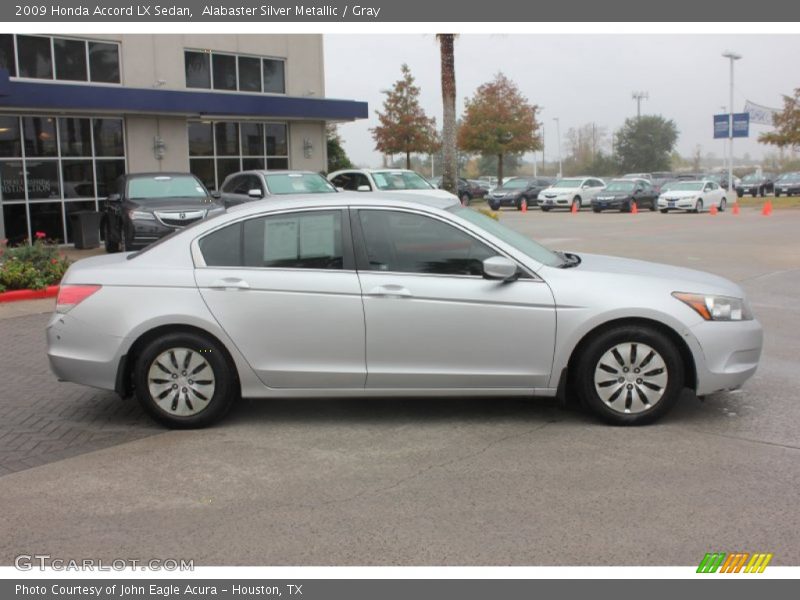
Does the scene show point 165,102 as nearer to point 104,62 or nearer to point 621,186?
point 104,62

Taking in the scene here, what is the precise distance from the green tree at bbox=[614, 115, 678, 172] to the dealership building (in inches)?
2974

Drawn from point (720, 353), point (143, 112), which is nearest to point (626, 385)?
point (720, 353)

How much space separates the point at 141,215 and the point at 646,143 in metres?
87.1

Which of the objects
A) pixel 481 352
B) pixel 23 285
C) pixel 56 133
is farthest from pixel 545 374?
pixel 56 133

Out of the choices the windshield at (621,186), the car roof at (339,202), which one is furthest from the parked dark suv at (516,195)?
the car roof at (339,202)

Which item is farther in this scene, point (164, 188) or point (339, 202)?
point (164, 188)

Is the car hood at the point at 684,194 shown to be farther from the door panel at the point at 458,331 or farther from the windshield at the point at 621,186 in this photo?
the door panel at the point at 458,331

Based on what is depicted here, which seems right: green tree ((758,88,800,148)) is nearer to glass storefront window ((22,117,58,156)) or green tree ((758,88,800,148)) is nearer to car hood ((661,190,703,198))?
car hood ((661,190,703,198))

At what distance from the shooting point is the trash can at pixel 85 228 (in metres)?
18.9

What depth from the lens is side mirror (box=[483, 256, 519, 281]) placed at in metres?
5.54

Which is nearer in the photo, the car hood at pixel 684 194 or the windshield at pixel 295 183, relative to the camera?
the windshield at pixel 295 183

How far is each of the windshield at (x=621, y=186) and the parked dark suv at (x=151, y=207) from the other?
74.9 ft

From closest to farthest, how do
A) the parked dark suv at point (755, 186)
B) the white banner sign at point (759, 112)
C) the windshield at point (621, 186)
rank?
the windshield at point (621, 186), the parked dark suv at point (755, 186), the white banner sign at point (759, 112)

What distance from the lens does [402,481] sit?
4785 mm
